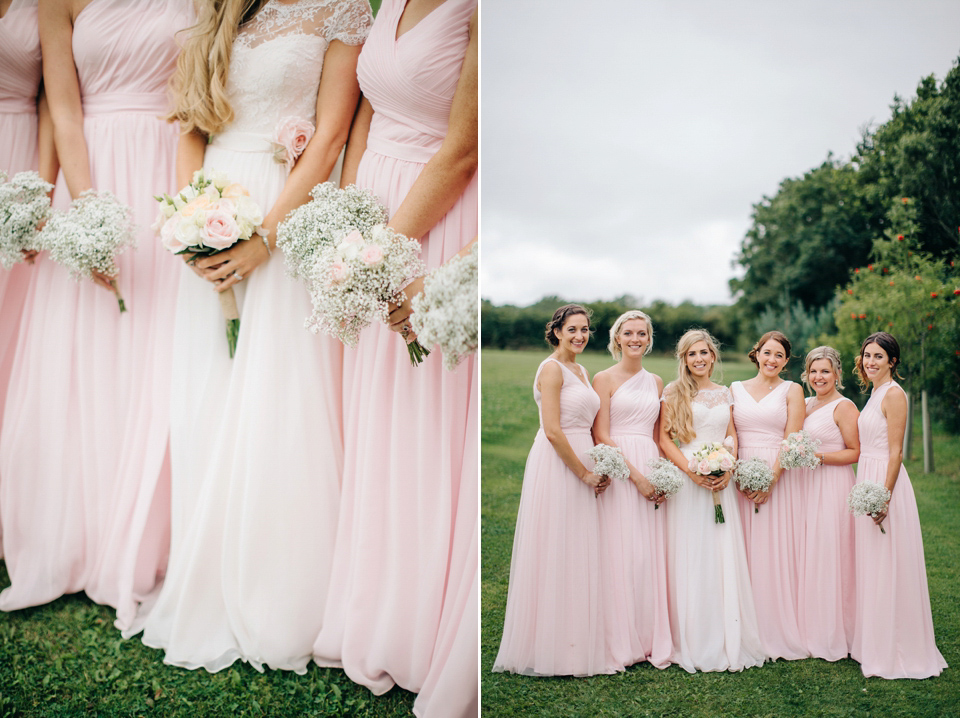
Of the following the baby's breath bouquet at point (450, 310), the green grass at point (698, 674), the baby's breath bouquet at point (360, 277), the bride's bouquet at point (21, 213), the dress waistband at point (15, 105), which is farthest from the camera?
the dress waistband at point (15, 105)

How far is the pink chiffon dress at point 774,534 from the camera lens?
2.54 m

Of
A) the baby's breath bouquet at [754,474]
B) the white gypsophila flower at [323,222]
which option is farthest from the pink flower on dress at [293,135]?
the baby's breath bouquet at [754,474]

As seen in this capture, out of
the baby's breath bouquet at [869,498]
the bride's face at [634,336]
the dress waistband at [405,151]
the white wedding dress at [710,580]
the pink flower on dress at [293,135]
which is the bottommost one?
the white wedding dress at [710,580]

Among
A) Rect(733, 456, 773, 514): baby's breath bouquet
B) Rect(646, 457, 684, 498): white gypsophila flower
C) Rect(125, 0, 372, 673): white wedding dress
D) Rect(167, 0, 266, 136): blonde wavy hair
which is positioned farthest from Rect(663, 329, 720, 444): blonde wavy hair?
Rect(167, 0, 266, 136): blonde wavy hair

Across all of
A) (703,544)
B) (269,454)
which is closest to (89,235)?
(269,454)

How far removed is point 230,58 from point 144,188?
746mm

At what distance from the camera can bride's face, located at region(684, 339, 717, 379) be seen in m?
2.59

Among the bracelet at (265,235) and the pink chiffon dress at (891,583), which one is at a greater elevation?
the bracelet at (265,235)

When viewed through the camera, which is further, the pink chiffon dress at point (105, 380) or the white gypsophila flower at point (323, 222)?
the pink chiffon dress at point (105, 380)

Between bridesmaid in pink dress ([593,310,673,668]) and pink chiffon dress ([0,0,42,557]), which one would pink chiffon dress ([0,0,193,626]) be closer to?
pink chiffon dress ([0,0,42,557])

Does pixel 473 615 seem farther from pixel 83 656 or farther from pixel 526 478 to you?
pixel 83 656

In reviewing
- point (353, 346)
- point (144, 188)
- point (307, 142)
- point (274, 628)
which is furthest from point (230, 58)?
point (274, 628)

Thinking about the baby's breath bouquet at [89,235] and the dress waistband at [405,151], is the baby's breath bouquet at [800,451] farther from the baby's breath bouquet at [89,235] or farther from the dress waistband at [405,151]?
the baby's breath bouquet at [89,235]

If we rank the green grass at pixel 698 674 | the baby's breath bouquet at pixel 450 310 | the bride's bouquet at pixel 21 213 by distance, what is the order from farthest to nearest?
the bride's bouquet at pixel 21 213
the green grass at pixel 698 674
the baby's breath bouquet at pixel 450 310
